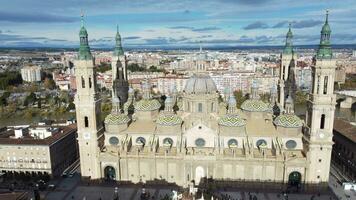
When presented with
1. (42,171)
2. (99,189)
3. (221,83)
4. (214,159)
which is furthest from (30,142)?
(221,83)

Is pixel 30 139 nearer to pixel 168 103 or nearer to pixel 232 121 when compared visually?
pixel 168 103

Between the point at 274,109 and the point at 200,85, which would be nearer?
the point at 200,85

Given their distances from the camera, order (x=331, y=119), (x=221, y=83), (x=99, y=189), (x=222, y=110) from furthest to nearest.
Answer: (x=221, y=83) → (x=222, y=110) → (x=99, y=189) → (x=331, y=119)

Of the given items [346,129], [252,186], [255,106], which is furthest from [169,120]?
[346,129]

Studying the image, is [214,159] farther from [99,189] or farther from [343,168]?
[343,168]

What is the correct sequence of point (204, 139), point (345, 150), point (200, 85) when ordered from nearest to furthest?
point (204, 139) → point (200, 85) → point (345, 150)

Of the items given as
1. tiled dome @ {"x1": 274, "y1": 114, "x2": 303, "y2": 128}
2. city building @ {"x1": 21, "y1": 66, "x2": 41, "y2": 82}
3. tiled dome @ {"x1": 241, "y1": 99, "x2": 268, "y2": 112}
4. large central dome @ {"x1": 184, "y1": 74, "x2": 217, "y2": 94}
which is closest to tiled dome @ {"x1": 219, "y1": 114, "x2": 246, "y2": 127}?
large central dome @ {"x1": 184, "y1": 74, "x2": 217, "y2": 94}
